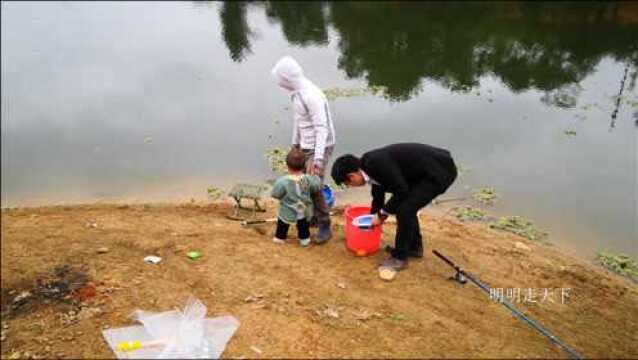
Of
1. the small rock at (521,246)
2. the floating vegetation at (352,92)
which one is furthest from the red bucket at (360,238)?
the floating vegetation at (352,92)

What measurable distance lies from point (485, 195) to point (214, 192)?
3.89 m

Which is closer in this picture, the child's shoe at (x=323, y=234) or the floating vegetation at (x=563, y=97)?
the child's shoe at (x=323, y=234)

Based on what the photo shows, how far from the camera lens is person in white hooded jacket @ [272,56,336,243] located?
4797mm

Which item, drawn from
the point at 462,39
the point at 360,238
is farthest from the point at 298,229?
the point at 462,39

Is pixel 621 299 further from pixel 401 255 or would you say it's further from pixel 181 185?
pixel 181 185

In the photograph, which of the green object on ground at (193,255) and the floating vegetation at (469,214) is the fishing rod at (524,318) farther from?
the green object on ground at (193,255)

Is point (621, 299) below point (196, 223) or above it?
below

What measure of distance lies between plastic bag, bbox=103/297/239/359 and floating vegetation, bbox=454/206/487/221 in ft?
13.1

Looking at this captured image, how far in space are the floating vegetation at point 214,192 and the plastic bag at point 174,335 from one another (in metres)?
3.47

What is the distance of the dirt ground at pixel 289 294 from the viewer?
12.5 ft

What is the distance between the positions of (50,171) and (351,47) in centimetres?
1037

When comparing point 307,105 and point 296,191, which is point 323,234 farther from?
point 307,105

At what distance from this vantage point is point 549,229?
6840mm

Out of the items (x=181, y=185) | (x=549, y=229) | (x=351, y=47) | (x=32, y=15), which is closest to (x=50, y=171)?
(x=181, y=185)
